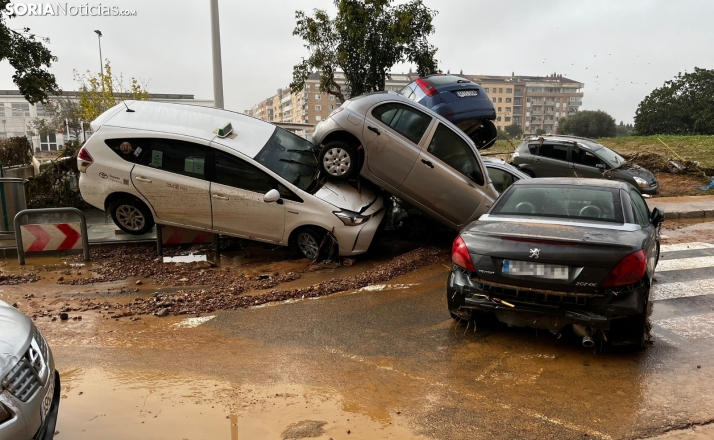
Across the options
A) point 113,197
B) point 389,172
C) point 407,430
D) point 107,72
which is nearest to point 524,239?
point 407,430

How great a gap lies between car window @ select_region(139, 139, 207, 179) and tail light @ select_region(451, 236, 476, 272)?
4.46 metres

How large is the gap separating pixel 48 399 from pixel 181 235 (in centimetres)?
576

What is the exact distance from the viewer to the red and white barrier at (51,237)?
313 inches

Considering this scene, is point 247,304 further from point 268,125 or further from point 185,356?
point 268,125

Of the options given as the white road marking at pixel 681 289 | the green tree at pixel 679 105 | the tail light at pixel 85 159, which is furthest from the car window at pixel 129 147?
the green tree at pixel 679 105

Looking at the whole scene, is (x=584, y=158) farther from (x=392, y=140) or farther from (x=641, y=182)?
(x=392, y=140)

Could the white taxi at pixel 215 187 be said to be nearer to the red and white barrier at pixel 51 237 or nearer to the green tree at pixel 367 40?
the red and white barrier at pixel 51 237

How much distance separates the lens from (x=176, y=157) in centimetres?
778

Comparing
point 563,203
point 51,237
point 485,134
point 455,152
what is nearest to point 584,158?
point 485,134

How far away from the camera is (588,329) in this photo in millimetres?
4168

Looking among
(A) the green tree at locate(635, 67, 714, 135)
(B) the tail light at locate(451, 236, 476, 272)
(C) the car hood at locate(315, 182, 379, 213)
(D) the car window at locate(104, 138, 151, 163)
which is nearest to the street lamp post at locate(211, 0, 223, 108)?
(D) the car window at locate(104, 138, 151, 163)

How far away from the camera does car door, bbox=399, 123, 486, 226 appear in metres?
7.99

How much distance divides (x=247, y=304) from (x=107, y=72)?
25758 millimetres

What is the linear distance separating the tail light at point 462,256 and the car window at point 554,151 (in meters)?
11.5
